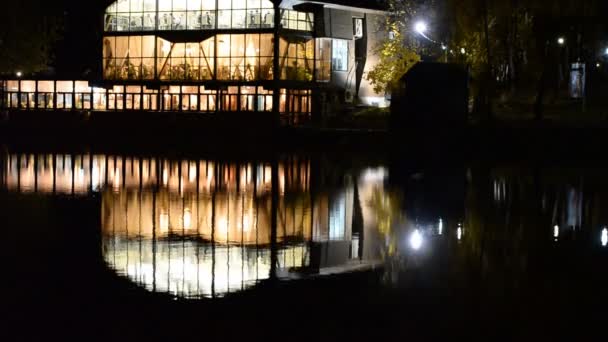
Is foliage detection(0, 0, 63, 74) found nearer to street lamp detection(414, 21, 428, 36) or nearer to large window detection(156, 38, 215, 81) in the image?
large window detection(156, 38, 215, 81)

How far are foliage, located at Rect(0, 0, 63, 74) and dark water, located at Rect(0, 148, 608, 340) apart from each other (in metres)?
43.7

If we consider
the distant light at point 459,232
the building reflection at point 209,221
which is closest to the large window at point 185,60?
the building reflection at point 209,221

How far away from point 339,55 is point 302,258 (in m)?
56.4

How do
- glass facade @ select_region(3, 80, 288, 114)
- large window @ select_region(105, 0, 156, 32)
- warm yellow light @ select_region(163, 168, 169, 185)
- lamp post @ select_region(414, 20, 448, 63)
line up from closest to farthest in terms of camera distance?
1. warm yellow light @ select_region(163, 168, 169, 185)
2. lamp post @ select_region(414, 20, 448, 63)
3. glass facade @ select_region(3, 80, 288, 114)
4. large window @ select_region(105, 0, 156, 32)

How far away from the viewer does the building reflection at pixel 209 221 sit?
1666 centimetres

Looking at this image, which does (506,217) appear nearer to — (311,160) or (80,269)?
(80,269)

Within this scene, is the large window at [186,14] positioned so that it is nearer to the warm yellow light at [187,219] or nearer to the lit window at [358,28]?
the lit window at [358,28]

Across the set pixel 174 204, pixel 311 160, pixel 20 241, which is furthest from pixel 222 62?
pixel 20 241

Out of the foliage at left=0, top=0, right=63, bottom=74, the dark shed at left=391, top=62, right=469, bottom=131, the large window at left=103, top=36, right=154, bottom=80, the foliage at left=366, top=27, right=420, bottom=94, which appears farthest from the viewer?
the large window at left=103, top=36, right=154, bottom=80

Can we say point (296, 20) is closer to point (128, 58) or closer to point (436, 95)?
point (128, 58)

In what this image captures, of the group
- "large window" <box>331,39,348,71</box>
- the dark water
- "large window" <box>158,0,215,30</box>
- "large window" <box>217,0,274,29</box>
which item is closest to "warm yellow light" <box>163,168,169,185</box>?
the dark water

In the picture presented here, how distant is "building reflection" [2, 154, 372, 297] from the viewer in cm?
1666

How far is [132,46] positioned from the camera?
7525 cm

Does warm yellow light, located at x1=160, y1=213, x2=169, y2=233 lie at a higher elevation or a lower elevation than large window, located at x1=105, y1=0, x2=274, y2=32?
lower
